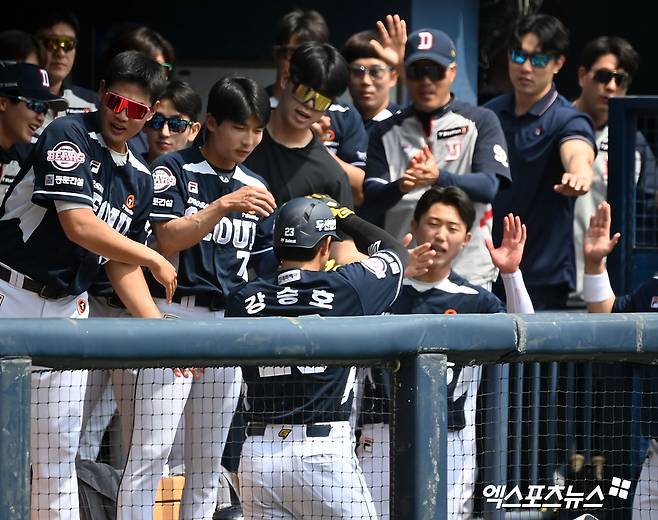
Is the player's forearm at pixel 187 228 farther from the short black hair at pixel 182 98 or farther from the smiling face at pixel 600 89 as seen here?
the smiling face at pixel 600 89

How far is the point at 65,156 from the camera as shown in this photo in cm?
353

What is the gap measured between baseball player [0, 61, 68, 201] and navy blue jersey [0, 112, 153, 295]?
2.07 ft

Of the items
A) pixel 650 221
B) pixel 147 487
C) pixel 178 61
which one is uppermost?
pixel 178 61

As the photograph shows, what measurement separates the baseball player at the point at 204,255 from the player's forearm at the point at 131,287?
0.19 meters

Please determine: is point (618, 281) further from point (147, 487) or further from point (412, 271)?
point (147, 487)

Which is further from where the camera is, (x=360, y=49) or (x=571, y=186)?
(x=360, y=49)

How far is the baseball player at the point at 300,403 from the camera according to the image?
3363 millimetres

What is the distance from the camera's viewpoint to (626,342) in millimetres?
2596

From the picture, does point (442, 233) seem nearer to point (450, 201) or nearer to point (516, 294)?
point (450, 201)

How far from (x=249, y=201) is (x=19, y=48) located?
1673 mm

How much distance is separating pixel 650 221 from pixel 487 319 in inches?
107

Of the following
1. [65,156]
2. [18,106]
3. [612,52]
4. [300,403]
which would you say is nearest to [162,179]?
[65,156]

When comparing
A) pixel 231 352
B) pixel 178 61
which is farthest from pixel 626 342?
pixel 178 61

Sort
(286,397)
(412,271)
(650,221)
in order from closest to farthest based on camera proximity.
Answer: (286,397), (412,271), (650,221)
